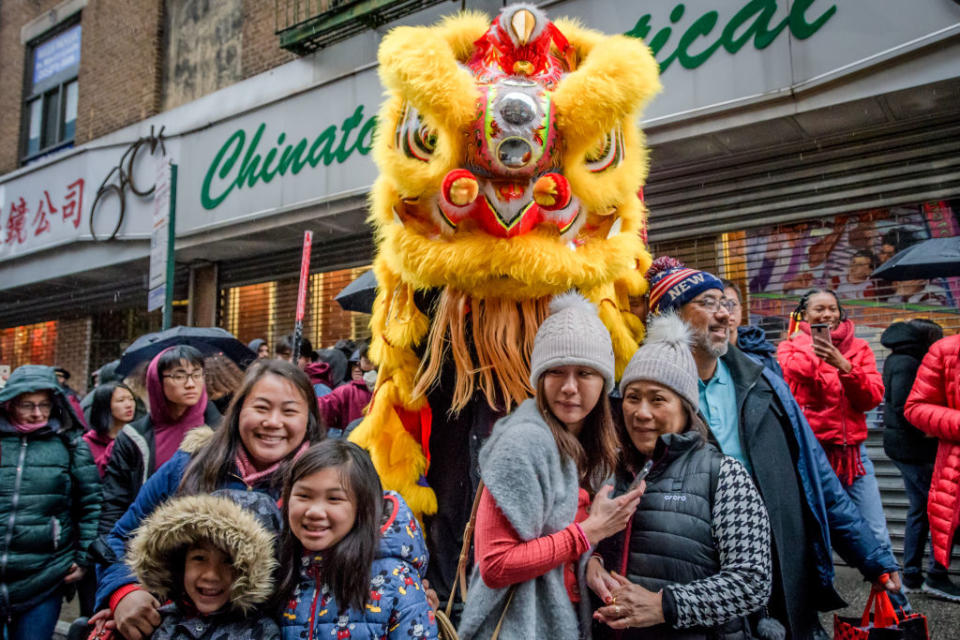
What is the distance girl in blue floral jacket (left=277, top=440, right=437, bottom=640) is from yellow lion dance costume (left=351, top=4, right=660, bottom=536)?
0.66 m

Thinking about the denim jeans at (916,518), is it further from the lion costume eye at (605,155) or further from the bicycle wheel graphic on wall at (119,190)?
the bicycle wheel graphic on wall at (119,190)

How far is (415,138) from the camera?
9.27ft

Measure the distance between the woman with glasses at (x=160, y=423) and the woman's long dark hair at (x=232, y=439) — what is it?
3.76ft

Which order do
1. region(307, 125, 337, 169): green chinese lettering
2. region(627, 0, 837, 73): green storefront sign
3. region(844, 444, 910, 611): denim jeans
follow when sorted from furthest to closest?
region(307, 125, 337, 169): green chinese lettering, region(627, 0, 837, 73): green storefront sign, region(844, 444, 910, 611): denim jeans

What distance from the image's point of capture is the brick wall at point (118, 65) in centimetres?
1168

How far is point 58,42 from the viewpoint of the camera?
539 inches

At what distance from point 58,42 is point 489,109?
554 inches

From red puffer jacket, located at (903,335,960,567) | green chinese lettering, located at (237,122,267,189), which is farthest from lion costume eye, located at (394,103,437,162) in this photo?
green chinese lettering, located at (237,122,267,189)

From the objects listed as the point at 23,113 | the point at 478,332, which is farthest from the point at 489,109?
the point at 23,113

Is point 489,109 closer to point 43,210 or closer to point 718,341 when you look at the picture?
point 718,341

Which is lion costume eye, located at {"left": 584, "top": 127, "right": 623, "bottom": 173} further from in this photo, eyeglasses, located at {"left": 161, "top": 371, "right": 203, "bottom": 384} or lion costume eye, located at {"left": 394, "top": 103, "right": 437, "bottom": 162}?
eyeglasses, located at {"left": 161, "top": 371, "right": 203, "bottom": 384}

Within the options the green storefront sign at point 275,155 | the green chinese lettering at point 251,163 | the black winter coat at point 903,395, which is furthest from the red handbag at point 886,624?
the green chinese lettering at point 251,163

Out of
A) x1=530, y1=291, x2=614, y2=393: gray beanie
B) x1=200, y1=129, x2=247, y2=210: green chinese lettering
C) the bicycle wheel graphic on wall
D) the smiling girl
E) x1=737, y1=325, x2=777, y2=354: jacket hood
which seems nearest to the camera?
x1=530, y1=291, x2=614, y2=393: gray beanie

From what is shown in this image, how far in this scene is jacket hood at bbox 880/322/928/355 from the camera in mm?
5008
